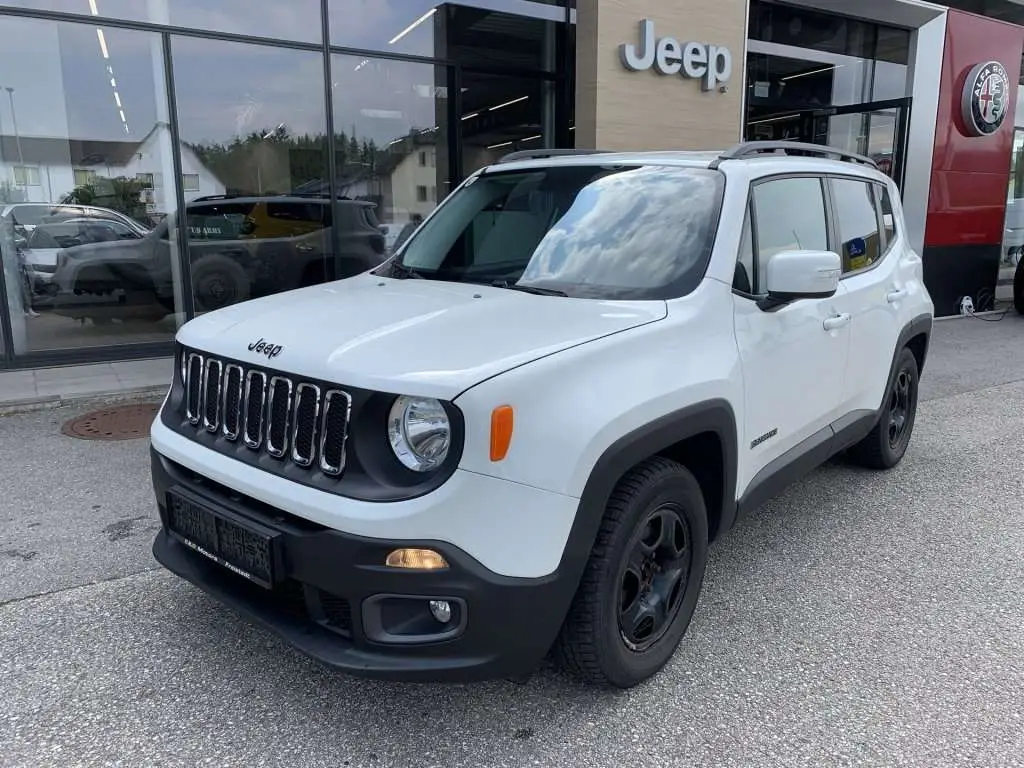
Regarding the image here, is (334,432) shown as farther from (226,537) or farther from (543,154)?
(543,154)

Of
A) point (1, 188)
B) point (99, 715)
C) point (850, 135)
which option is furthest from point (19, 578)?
point (850, 135)

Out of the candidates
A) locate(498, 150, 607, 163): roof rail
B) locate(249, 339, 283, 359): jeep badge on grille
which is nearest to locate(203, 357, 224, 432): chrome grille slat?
locate(249, 339, 283, 359): jeep badge on grille

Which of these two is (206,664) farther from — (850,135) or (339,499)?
(850,135)

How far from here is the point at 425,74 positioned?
31.2 ft

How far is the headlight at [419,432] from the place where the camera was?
2.23m

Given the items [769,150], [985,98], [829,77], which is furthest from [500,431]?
[829,77]

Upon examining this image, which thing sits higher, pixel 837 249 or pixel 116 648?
pixel 837 249

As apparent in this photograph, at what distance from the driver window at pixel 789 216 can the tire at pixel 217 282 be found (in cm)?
673

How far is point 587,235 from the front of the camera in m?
3.26

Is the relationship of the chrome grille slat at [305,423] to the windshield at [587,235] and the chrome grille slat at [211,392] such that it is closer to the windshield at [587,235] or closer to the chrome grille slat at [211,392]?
the chrome grille slat at [211,392]

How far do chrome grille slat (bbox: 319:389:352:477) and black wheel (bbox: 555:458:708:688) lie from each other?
0.82 metres

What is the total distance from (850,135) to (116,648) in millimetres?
11736

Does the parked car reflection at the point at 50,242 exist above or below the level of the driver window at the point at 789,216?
below

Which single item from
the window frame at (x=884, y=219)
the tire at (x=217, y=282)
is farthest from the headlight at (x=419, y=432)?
the tire at (x=217, y=282)
